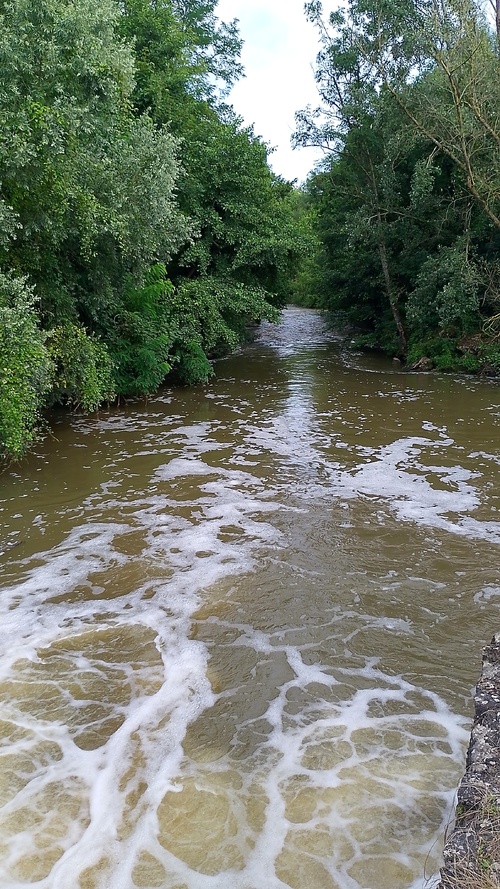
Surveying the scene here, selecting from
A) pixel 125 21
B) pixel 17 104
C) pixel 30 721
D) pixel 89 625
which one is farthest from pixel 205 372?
Result: pixel 30 721

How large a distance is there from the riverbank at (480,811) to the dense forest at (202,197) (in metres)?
6.74

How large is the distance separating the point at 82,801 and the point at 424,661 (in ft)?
8.75

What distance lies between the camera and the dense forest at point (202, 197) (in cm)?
856

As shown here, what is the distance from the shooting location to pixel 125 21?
16094 mm

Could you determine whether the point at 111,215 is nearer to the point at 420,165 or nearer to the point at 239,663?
the point at 239,663

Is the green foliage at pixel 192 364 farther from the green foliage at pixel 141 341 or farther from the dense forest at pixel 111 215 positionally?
the green foliage at pixel 141 341

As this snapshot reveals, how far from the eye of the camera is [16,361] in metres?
7.68

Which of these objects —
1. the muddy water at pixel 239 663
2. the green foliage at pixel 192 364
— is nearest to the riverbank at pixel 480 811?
the muddy water at pixel 239 663

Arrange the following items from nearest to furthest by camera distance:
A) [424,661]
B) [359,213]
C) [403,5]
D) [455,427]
Result: [424,661] < [455,427] < [403,5] < [359,213]

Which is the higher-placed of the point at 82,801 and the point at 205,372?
the point at 205,372

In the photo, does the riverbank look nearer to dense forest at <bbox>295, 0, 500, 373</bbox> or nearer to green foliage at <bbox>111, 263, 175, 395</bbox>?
green foliage at <bbox>111, 263, 175, 395</bbox>

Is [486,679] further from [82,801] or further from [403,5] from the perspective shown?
[403,5]

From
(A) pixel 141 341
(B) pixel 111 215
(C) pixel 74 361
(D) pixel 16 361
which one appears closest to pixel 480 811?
(D) pixel 16 361

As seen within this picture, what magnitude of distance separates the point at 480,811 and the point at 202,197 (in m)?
17.1
